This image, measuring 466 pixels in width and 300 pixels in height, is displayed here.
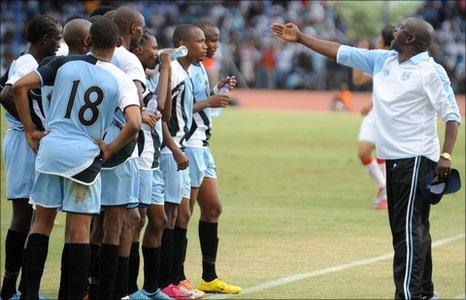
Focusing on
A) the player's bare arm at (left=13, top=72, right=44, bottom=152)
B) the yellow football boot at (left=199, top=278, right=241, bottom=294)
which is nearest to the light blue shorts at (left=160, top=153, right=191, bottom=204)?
the yellow football boot at (left=199, top=278, right=241, bottom=294)

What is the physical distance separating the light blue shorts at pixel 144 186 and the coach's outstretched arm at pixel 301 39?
5.21 feet

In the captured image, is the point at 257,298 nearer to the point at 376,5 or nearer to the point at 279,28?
the point at 279,28

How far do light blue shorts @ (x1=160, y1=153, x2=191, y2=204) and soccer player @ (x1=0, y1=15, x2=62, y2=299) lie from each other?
113cm

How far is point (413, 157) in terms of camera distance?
10547 mm

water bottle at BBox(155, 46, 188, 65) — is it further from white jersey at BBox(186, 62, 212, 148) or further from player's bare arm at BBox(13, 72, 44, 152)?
player's bare arm at BBox(13, 72, 44, 152)

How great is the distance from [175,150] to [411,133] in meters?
1.96

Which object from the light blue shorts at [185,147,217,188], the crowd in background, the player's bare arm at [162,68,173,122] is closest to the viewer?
the player's bare arm at [162,68,173,122]

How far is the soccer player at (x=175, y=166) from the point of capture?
37.0 feet

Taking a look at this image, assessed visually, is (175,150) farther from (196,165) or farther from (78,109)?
(78,109)

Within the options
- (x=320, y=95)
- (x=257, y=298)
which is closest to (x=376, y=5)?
(x=320, y=95)

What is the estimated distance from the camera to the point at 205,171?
39.8 feet

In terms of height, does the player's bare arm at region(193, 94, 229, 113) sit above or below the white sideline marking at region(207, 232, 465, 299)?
above

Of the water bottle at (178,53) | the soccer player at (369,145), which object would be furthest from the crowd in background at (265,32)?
the water bottle at (178,53)

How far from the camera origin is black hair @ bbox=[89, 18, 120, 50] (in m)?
9.62
